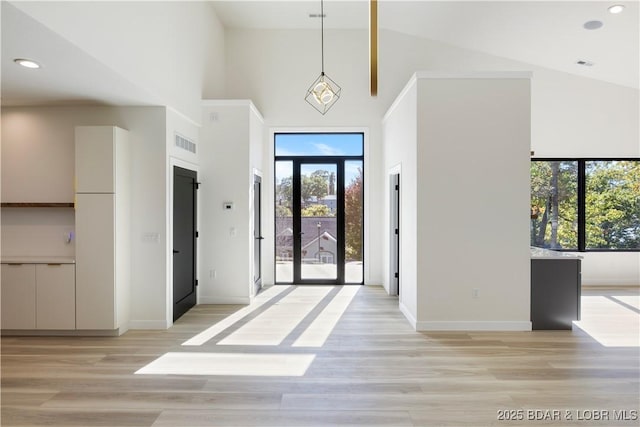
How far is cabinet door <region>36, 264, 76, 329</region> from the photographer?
4.37 metres

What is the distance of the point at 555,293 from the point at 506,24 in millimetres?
3977

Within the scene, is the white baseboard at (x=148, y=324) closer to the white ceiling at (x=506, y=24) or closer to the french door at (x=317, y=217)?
the french door at (x=317, y=217)

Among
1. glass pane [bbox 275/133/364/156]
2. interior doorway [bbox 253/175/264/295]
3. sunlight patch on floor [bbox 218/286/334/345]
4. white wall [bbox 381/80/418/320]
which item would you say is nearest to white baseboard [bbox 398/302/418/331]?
white wall [bbox 381/80/418/320]

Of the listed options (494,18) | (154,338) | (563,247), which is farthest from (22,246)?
(563,247)

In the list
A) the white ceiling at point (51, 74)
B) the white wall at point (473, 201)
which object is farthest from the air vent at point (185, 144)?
the white wall at point (473, 201)

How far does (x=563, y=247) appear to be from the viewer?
726 centimetres

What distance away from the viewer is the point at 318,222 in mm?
7395

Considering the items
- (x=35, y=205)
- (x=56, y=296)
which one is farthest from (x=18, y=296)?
(x=35, y=205)

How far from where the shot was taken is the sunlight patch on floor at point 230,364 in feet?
11.5

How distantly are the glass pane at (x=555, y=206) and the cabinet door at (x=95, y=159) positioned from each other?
6658 millimetres

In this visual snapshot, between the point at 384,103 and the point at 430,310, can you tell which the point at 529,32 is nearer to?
the point at 384,103

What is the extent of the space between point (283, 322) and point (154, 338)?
57.9 inches

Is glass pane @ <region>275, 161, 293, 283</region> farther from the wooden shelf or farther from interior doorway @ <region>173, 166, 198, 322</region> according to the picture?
the wooden shelf

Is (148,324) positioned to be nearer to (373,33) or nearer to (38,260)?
(38,260)
